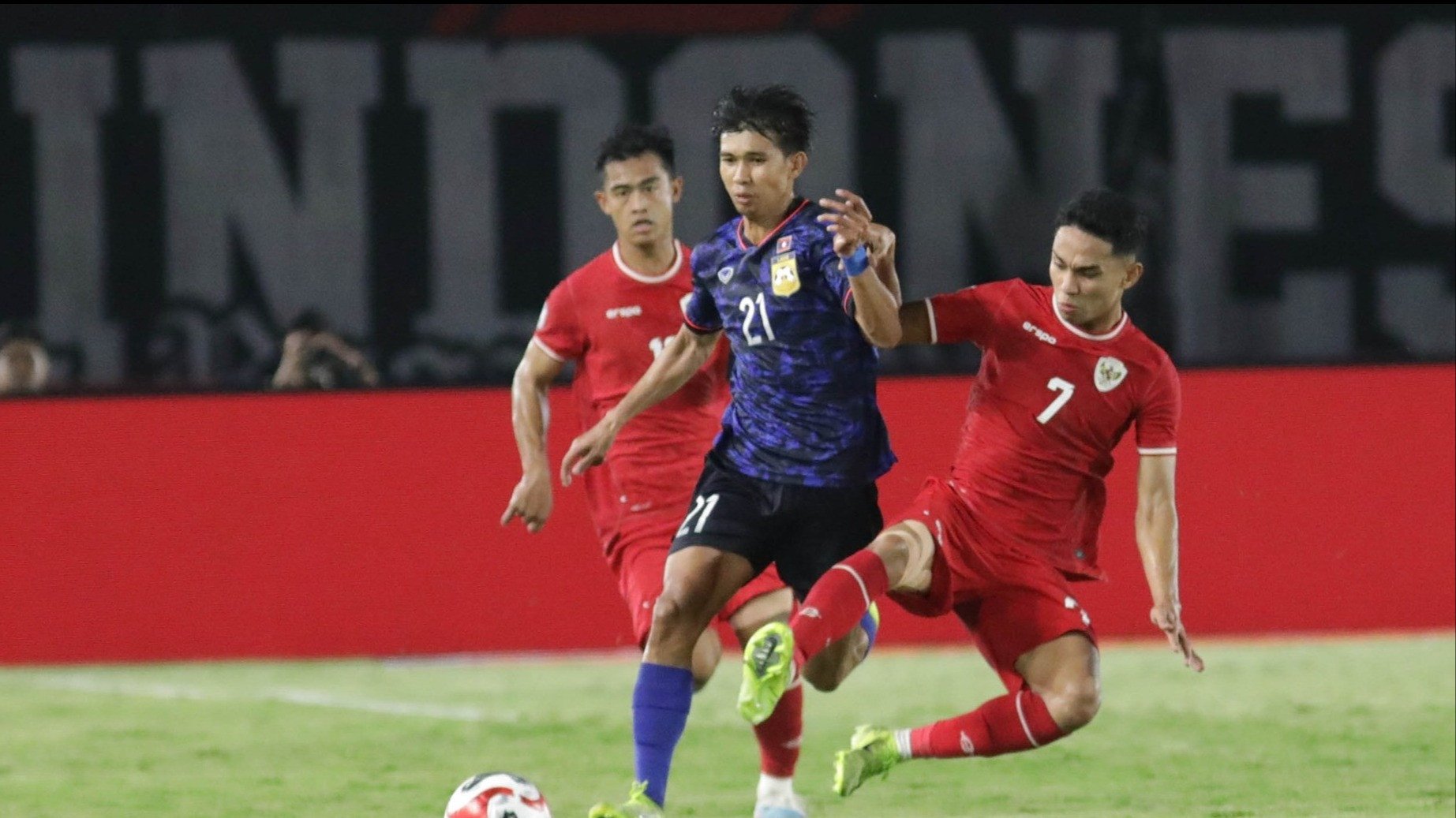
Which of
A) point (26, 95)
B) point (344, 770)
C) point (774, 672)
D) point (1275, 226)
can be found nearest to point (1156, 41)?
point (1275, 226)

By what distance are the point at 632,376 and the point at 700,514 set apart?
3.58 ft

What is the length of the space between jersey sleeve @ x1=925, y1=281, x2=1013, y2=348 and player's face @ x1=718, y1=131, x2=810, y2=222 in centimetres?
48

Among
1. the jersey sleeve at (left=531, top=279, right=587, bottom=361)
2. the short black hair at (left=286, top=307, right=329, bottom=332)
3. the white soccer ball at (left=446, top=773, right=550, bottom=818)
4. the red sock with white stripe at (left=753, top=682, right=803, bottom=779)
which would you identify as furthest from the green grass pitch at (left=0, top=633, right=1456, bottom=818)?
the short black hair at (left=286, top=307, right=329, bottom=332)

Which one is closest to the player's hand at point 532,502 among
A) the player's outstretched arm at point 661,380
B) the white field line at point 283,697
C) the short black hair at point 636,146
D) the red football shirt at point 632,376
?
the player's outstretched arm at point 661,380

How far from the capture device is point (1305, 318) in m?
12.8

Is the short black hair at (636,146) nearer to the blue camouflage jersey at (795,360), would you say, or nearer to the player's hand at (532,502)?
the blue camouflage jersey at (795,360)

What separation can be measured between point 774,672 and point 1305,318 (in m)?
8.35

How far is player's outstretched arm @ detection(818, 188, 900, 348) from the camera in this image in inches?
206

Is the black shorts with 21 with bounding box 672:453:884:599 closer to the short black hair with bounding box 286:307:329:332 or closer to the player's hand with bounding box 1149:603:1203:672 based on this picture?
the player's hand with bounding box 1149:603:1203:672

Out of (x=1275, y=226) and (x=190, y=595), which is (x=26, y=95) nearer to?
(x=190, y=595)

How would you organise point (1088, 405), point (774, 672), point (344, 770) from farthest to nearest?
point (344, 770) < point (1088, 405) < point (774, 672)

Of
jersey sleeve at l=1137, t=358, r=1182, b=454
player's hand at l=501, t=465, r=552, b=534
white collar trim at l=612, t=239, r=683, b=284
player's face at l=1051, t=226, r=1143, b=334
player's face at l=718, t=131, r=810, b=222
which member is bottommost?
player's hand at l=501, t=465, r=552, b=534

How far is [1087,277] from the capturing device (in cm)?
571

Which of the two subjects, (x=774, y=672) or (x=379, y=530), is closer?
(x=774, y=672)
